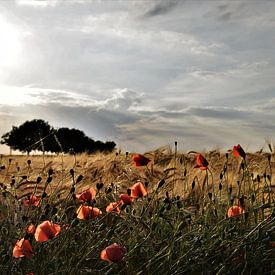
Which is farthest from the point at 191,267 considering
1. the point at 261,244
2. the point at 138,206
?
the point at 138,206

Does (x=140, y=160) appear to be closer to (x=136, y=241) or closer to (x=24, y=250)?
(x=136, y=241)

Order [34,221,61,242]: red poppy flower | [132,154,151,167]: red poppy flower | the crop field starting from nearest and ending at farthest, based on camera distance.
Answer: [34,221,61,242]: red poppy flower
the crop field
[132,154,151,167]: red poppy flower

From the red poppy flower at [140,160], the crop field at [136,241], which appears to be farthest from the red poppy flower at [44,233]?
the red poppy flower at [140,160]

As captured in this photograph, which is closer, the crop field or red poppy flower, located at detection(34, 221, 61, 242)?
red poppy flower, located at detection(34, 221, 61, 242)

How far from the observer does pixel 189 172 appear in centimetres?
507

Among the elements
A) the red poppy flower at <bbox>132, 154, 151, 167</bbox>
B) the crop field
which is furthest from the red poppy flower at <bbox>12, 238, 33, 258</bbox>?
the red poppy flower at <bbox>132, 154, 151, 167</bbox>

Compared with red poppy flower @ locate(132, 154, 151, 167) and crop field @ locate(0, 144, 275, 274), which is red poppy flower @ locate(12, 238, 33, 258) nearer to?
crop field @ locate(0, 144, 275, 274)

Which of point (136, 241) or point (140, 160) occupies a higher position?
point (140, 160)

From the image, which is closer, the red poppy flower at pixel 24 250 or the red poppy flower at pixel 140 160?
the red poppy flower at pixel 24 250

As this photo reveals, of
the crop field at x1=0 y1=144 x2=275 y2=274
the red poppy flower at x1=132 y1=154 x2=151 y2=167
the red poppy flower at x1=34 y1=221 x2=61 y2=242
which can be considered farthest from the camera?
the red poppy flower at x1=132 y1=154 x2=151 y2=167

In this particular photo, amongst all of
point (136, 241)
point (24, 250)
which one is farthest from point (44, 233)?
point (136, 241)

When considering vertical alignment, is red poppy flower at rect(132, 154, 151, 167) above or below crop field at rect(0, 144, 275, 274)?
above

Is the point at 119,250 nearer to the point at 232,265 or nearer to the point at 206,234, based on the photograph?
the point at 232,265

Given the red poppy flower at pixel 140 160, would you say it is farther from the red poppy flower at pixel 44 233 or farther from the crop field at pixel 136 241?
the red poppy flower at pixel 44 233
